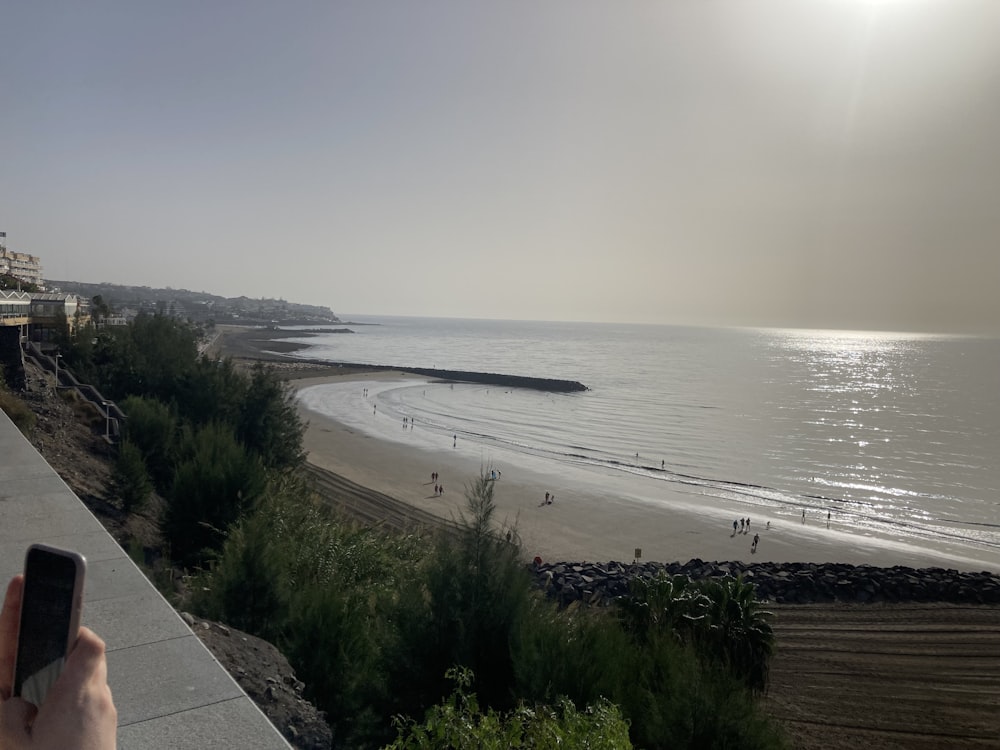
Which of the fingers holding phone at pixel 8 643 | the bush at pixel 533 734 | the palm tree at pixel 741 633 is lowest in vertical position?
the palm tree at pixel 741 633

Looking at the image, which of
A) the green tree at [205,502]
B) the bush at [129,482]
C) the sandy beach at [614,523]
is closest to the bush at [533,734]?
the green tree at [205,502]

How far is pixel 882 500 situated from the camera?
109 ft

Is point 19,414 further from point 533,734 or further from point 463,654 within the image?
point 533,734

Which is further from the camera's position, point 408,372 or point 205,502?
point 408,372

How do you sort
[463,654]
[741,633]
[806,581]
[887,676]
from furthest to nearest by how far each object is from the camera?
[806,581] < [887,676] < [741,633] < [463,654]

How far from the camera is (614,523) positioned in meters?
27.4

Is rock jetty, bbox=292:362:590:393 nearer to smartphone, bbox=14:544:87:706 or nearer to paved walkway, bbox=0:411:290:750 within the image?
paved walkway, bbox=0:411:290:750

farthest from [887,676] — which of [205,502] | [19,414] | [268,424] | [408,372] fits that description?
[408,372]

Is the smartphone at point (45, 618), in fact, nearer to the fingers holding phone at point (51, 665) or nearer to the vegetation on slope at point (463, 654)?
the fingers holding phone at point (51, 665)

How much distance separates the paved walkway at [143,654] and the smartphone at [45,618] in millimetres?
2514

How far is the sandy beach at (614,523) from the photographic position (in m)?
24.1

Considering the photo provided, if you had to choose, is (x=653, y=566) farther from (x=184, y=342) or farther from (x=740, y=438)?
(x=740, y=438)

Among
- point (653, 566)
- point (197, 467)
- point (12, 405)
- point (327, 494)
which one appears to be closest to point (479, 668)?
point (197, 467)

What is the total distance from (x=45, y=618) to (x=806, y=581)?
21312 millimetres
